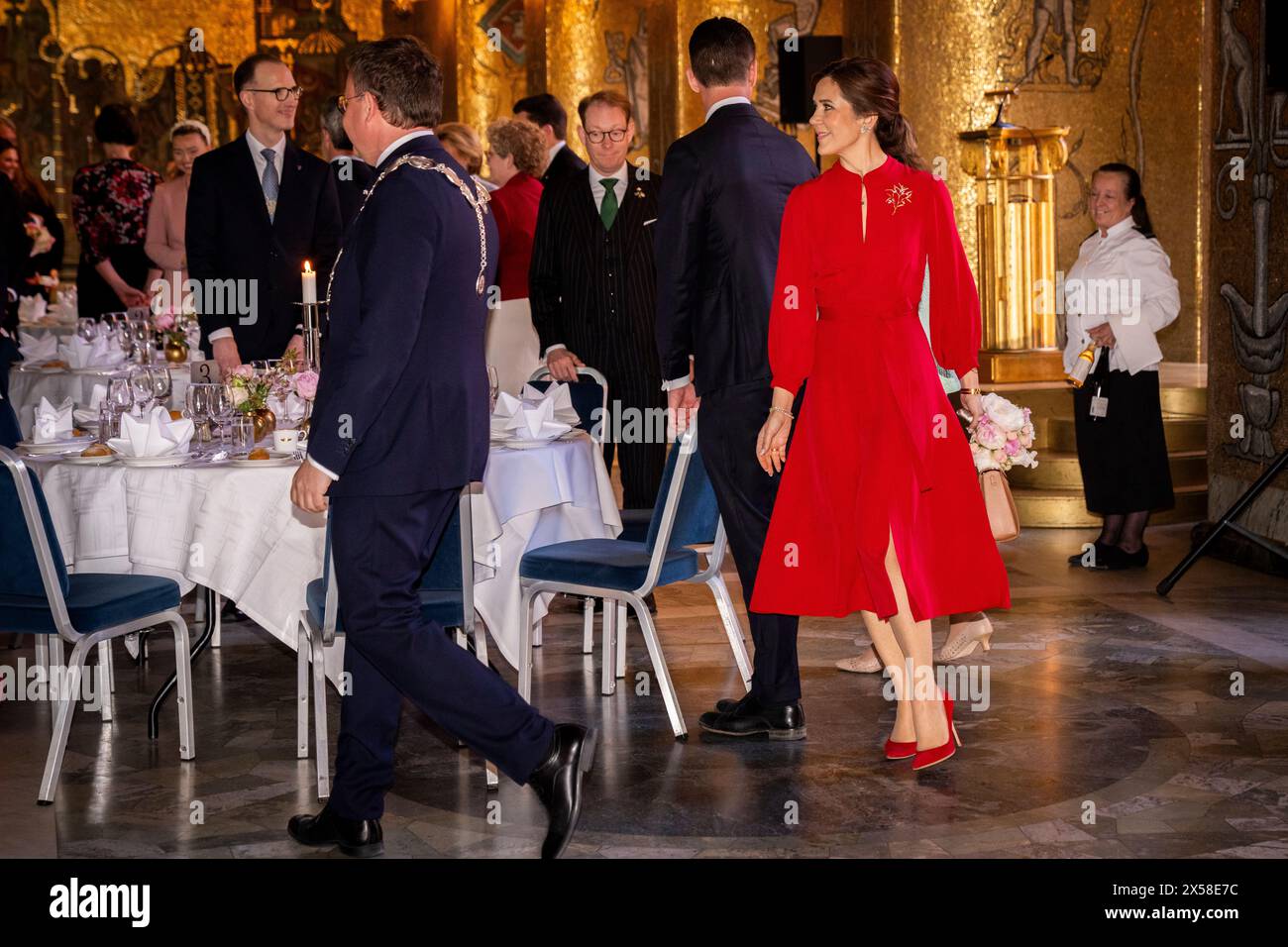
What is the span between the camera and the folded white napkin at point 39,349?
765 cm

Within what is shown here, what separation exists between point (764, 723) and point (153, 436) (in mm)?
1890

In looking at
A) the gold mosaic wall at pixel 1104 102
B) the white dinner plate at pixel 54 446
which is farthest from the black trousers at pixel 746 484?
the gold mosaic wall at pixel 1104 102

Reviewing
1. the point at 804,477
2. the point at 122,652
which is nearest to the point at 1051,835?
the point at 804,477

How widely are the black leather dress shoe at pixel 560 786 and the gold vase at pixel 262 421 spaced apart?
174 centimetres

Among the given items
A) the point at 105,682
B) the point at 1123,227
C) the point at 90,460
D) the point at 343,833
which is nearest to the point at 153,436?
the point at 90,460

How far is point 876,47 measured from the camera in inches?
432

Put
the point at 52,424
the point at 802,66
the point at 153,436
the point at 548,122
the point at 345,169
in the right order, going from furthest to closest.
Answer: the point at 802,66 → the point at 548,122 → the point at 345,169 → the point at 52,424 → the point at 153,436

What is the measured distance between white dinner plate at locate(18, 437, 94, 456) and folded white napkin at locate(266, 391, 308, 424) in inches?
21.6

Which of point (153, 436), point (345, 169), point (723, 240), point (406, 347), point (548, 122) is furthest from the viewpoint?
point (548, 122)

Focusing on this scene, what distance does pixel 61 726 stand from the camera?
4160 mm

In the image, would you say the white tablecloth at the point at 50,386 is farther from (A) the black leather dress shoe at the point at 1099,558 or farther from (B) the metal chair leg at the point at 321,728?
(A) the black leather dress shoe at the point at 1099,558

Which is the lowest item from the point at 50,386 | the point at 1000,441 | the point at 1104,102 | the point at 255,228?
the point at 1000,441

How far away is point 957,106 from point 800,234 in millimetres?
7256

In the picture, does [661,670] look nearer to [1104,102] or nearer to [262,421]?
[262,421]
